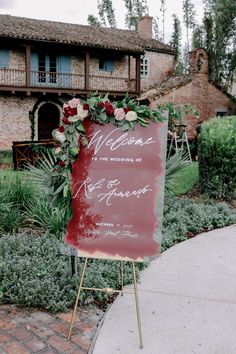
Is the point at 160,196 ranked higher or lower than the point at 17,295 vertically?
higher

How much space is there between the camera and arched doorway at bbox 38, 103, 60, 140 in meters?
22.0

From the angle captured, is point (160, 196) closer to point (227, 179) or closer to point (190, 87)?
point (227, 179)

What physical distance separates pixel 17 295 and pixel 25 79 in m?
17.8

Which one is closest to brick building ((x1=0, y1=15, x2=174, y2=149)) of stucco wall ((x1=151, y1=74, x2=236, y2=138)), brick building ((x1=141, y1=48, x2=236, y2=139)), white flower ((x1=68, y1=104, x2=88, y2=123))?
brick building ((x1=141, y1=48, x2=236, y2=139))

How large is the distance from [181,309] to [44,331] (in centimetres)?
128

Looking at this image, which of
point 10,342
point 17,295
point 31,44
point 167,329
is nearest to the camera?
point 10,342

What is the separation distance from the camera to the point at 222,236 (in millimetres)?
6223

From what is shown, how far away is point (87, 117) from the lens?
11.4 feet

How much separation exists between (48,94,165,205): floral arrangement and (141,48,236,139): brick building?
18.2 m

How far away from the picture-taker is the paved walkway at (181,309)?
3236 millimetres

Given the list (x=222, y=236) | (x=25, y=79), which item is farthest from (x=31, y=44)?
(x=222, y=236)

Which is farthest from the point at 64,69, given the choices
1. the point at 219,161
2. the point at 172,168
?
the point at 172,168

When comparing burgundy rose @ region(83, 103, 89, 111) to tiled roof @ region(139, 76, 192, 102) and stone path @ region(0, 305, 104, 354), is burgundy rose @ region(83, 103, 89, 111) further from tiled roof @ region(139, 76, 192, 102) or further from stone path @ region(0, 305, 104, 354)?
tiled roof @ region(139, 76, 192, 102)

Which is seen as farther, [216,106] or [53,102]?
[216,106]
